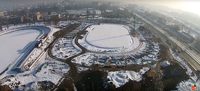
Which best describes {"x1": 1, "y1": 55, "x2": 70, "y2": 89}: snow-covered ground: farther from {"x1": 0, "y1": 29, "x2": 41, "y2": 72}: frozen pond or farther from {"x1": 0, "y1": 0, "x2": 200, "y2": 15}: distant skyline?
{"x1": 0, "y1": 0, "x2": 200, "y2": 15}: distant skyline

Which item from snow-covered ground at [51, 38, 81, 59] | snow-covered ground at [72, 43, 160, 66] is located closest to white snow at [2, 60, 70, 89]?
snow-covered ground at [72, 43, 160, 66]

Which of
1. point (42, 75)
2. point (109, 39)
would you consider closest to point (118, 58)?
point (109, 39)

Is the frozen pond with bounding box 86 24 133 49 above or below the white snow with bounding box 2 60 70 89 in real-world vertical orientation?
above

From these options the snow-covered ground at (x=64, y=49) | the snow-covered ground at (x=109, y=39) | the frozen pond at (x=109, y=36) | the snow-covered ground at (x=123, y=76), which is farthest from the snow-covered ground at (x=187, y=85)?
the snow-covered ground at (x=64, y=49)

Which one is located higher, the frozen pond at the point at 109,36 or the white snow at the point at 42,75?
the frozen pond at the point at 109,36

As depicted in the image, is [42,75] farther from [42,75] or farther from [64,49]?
[64,49]

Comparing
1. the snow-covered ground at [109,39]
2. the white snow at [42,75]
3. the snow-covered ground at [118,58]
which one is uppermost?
the snow-covered ground at [109,39]

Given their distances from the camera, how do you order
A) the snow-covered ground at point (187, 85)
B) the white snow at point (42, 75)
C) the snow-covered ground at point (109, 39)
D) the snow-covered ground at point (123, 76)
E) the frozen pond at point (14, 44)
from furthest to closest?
the snow-covered ground at point (109, 39), the frozen pond at point (14, 44), the white snow at point (42, 75), the snow-covered ground at point (123, 76), the snow-covered ground at point (187, 85)

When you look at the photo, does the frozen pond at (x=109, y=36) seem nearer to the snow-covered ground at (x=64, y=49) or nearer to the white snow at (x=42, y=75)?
the snow-covered ground at (x=64, y=49)
